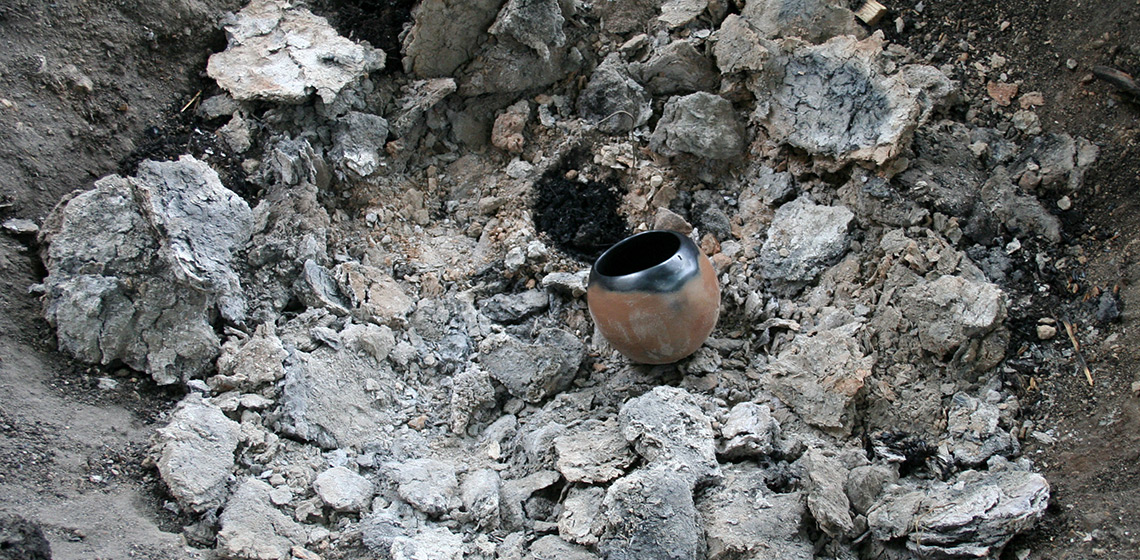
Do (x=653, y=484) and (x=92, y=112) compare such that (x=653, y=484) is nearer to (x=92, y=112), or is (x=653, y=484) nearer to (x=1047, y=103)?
(x=1047, y=103)

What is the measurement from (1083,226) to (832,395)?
1590mm

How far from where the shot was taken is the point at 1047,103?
4.18 m

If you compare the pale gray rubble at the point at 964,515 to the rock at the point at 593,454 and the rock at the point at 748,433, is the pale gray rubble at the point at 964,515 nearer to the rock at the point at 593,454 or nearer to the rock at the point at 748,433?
the rock at the point at 748,433

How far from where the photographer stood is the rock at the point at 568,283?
434 cm

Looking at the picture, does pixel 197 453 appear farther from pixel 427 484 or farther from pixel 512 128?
pixel 512 128

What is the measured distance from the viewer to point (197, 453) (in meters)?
3.28

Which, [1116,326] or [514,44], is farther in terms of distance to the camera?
[514,44]

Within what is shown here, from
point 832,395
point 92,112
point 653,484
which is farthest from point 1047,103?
point 92,112

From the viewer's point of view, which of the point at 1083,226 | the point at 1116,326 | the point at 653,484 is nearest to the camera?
the point at 653,484

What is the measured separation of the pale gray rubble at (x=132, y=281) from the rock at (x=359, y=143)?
3.46 ft

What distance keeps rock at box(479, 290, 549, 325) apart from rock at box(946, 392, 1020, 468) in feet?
7.25

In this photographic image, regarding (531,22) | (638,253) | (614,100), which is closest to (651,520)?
(638,253)

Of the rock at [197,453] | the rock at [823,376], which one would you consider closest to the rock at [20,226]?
the rock at [197,453]

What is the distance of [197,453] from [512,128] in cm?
281
